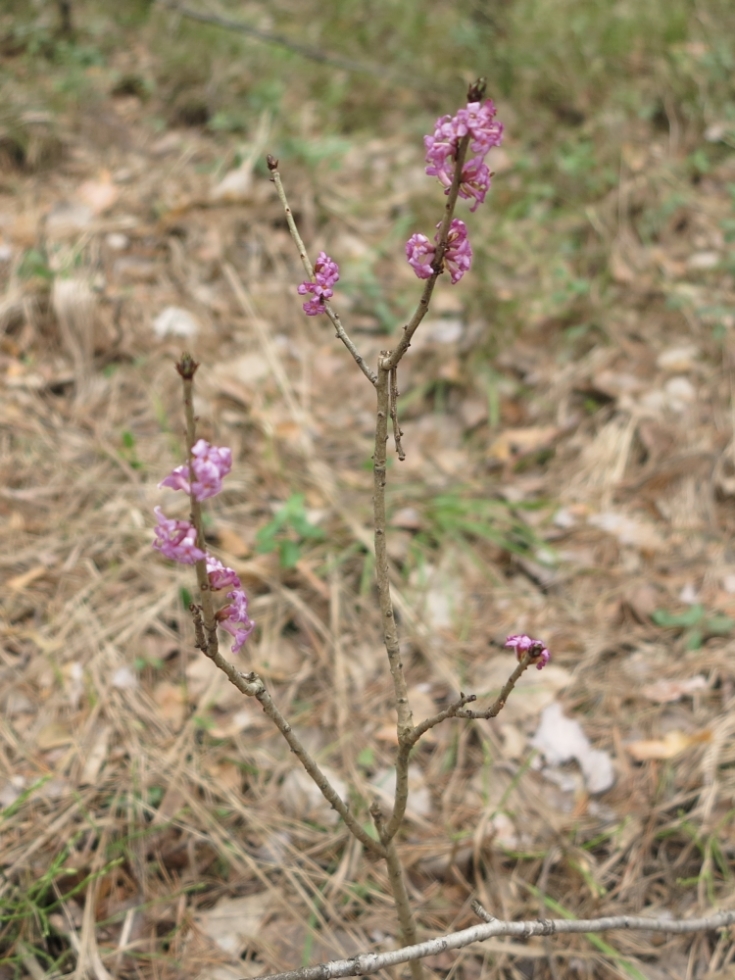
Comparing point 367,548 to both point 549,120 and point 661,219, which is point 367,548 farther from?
point 549,120

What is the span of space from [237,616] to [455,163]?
2.22 feet

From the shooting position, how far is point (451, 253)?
1.09 meters

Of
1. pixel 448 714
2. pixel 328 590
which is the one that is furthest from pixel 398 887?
pixel 328 590

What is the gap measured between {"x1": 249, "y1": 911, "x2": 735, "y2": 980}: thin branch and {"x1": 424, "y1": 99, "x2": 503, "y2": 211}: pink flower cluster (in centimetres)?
108

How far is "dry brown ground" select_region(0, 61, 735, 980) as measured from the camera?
1.77m

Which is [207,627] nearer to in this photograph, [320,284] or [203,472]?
[203,472]

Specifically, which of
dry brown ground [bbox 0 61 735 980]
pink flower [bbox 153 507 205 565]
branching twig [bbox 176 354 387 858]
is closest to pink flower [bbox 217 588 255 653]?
branching twig [bbox 176 354 387 858]

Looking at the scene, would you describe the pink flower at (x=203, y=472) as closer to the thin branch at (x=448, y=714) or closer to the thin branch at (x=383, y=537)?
the thin branch at (x=383, y=537)

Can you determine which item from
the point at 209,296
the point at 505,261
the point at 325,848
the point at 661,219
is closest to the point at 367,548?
the point at 325,848

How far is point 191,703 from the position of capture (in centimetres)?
210

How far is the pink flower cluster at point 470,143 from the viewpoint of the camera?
0.95m

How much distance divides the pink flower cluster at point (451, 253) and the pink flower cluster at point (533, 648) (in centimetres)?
51

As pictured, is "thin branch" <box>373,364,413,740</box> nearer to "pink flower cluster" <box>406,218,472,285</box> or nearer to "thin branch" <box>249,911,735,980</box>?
"pink flower cluster" <box>406,218,472,285</box>

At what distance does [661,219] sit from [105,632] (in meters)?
3.03
